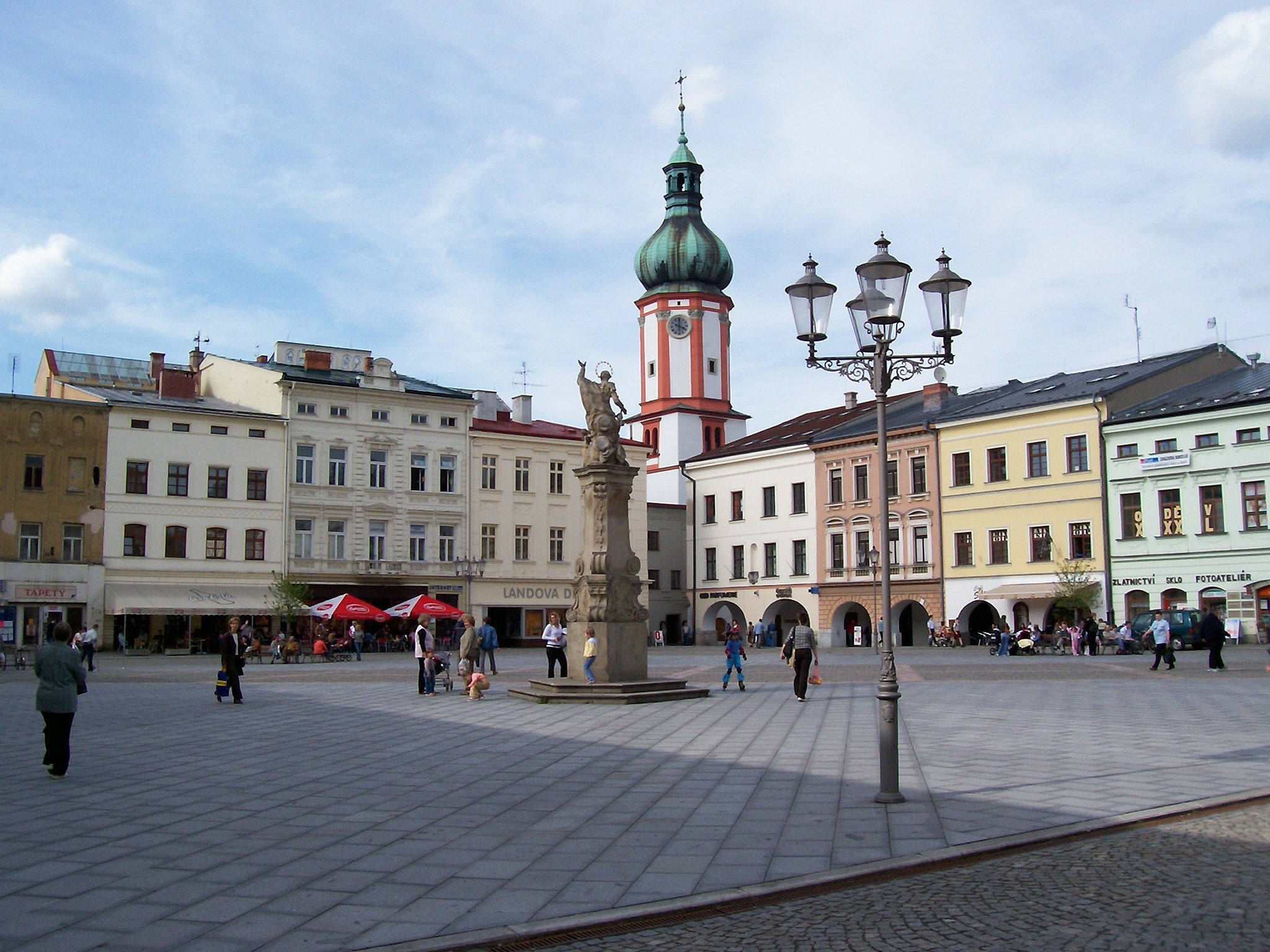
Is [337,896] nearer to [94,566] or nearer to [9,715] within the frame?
[9,715]

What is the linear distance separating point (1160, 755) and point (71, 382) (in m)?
56.6

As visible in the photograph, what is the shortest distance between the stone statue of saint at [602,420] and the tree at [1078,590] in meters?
29.3

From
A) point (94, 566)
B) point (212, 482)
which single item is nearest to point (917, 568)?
point (212, 482)

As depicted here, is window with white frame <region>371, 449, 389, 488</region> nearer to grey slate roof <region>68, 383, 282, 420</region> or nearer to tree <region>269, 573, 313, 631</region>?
grey slate roof <region>68, 383, 282, 420</region>

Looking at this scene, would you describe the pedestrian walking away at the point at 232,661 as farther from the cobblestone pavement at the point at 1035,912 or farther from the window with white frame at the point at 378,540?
the window with white frame at the point at 378,540

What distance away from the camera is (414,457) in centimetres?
5709

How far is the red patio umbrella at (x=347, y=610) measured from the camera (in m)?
42.9

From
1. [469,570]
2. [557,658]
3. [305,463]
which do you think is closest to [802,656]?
[557,658]

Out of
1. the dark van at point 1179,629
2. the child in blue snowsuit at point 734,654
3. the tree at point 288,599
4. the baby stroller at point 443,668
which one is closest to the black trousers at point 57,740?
the baby stroller at point 443,668

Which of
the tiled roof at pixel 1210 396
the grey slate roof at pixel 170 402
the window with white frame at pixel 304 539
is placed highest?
the grey slate roof at pixel 170 402

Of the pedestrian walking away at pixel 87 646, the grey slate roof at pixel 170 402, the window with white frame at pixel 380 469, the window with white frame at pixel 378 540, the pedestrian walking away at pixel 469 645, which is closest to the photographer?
the pedestrian walking away at pixel 469 645

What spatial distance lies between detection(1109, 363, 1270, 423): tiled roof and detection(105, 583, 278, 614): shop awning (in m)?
37.3

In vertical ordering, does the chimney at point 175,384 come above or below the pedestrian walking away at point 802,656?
above

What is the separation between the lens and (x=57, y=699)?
1236 cm
